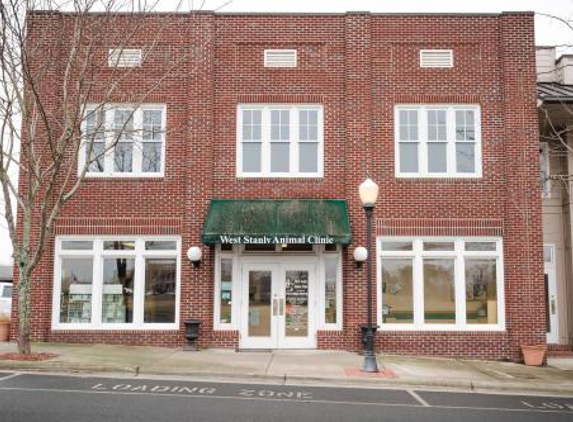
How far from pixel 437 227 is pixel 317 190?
3224 millimetres

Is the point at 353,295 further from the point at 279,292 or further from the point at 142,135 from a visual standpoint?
the point at 142,135

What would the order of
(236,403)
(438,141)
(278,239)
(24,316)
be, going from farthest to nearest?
(438,141) → (278,239) → (24,316) → (236,403)

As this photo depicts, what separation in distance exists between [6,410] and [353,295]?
8.85 metres

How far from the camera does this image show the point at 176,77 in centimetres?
1591

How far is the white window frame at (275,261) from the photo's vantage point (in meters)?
15.3

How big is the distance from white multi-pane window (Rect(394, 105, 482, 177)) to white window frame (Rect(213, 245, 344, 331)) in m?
3.06

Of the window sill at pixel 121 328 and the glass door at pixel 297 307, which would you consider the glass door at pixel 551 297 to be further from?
the window sill at pixel 121 328

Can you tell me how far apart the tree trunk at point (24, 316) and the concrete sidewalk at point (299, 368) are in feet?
2.29

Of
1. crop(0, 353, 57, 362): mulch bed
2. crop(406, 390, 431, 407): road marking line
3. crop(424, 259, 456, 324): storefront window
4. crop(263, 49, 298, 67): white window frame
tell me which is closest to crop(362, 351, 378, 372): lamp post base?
crop(406, 390, 431, 407): road marking line

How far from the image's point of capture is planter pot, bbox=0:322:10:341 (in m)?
15.5

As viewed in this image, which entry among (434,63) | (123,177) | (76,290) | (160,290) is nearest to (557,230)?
(434,63)

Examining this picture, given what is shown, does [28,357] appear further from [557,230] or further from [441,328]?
[557,230]

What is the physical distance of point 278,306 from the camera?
15.4m

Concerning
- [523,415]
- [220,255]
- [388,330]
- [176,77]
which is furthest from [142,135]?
[523,415]
